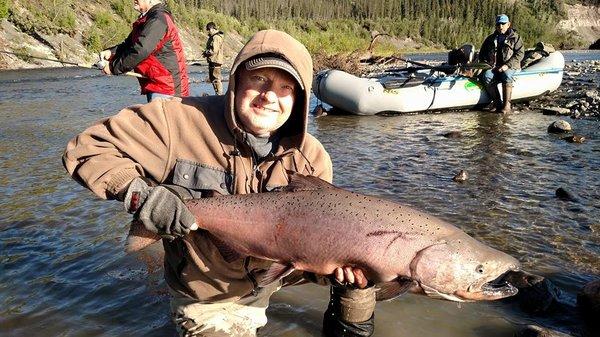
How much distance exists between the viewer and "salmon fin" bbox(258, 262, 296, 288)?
2.51 m

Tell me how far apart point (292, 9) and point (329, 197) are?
416 ft

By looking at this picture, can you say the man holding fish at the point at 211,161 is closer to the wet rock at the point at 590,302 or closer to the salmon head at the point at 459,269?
the salmon head at the point at 459,269

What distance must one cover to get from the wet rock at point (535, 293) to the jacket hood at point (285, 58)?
2.09 metres

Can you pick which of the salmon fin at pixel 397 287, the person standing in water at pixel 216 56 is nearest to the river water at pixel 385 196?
the salmon fin at pixel 397 287

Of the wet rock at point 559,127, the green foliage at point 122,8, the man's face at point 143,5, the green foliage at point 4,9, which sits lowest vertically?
the wet rock at point 559,127

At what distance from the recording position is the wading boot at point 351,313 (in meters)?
3.18

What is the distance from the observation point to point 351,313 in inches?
125

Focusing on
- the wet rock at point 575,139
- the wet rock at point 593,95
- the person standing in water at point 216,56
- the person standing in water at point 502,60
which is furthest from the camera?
the person standing in water at point 216,56

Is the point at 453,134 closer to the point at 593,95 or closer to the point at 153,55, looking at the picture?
the point at 153,55

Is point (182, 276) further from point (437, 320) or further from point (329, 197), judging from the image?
point (437, 320)

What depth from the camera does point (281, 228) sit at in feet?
8.16

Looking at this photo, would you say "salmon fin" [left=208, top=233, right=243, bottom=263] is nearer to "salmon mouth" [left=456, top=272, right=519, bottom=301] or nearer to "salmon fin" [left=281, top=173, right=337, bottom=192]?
"salmon fin" [left=281, top=173, right=337, bottom=192]

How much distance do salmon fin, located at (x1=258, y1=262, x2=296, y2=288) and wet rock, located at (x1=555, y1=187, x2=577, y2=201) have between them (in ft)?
15.0

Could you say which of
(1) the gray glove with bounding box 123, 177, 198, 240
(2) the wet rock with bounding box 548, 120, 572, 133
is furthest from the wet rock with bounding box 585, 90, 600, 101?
(1) the gray glove with bounding box 123, 177, 198, 240
